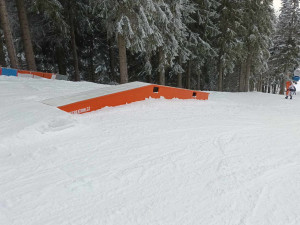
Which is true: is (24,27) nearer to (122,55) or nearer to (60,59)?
(60,59)

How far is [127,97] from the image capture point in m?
6.65

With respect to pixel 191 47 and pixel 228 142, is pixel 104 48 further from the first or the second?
pixel 228 142

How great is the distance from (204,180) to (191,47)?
52.6 feet

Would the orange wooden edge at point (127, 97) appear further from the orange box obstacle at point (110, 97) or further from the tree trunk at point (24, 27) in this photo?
the tree trunk at point (24, 27)

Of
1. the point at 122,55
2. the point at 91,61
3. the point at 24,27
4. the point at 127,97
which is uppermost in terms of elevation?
the point at 24,27

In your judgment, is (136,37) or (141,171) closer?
(141,171)

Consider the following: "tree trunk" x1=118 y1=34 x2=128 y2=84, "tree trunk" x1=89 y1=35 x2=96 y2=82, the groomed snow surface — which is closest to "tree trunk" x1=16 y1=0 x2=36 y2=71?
"tree trunk" x1=118 y1=34 x2=128 y2=84

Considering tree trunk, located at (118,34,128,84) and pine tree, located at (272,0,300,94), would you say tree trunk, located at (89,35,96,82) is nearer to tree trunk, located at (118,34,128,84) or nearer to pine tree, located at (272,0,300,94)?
tree trunk, located at (118,34,128,84)

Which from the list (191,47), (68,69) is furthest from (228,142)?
(68,69)

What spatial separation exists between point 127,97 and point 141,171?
12.6 ft

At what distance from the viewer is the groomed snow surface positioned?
2289mm

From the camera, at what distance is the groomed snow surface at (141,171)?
229 centimetres

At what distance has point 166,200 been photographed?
250 cm

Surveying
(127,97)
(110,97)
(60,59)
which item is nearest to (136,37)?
(127,97)
